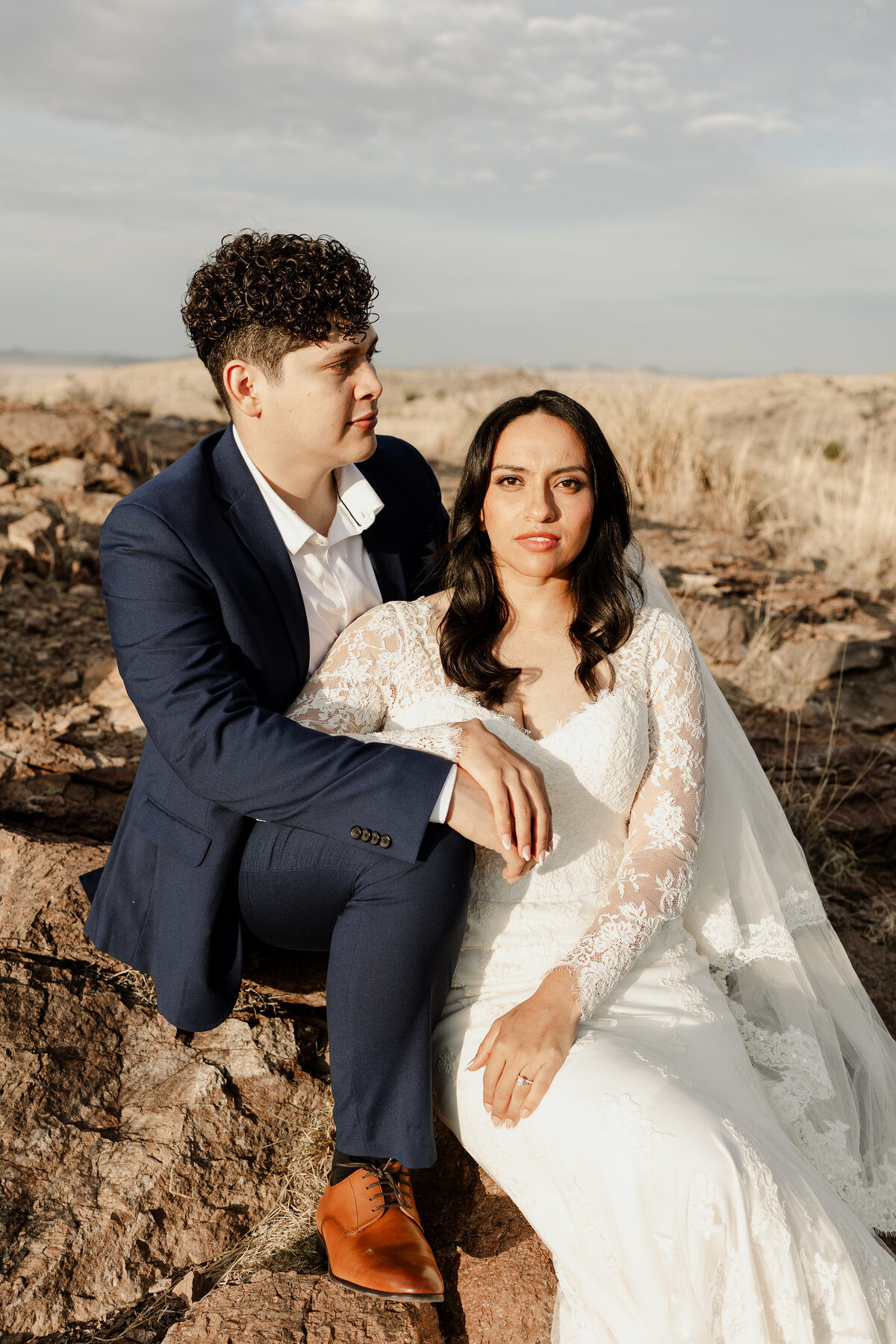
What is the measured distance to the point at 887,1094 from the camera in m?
2.95

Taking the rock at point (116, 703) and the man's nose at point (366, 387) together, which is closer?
the man's nose at point (366, 387)

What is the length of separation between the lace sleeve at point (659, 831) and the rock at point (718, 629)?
11.4 feet

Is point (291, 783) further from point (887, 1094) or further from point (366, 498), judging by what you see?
point (887, 1094)

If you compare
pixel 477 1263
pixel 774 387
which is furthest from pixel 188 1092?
pixel 774 387

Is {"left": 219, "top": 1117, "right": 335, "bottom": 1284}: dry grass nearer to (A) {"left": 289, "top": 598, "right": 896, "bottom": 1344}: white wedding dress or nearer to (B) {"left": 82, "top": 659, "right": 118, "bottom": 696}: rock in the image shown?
(A) {"left": 289, "top": 598, "right": 896, "bottom": 1344}: white wedding dress

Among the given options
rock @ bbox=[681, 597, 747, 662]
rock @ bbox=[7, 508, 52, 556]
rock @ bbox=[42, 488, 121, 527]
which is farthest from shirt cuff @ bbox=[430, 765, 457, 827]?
rock @ bbox=[42, 488, 121, 527]

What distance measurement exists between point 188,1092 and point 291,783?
947mm

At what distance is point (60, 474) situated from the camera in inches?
284

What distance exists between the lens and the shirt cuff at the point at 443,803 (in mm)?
2355

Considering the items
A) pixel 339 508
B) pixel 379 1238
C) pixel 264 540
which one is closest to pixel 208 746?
pixel 264 540

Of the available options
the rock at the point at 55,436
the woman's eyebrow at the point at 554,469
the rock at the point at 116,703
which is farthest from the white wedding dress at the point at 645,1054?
the rock at the point at 55,436

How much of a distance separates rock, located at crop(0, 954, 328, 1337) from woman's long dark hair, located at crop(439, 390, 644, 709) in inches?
47.0

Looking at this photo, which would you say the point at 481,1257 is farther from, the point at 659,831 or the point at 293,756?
the point at 293,756

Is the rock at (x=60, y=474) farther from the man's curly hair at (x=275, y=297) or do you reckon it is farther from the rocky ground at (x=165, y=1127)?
the man's curly hair at (x=275, y=297)
